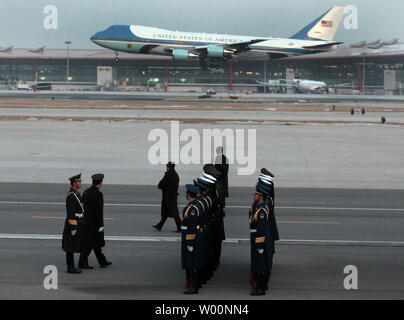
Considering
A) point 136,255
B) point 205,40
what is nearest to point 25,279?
point 136,255

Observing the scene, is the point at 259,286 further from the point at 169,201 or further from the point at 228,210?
the point at 228,210

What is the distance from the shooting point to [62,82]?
7151 inches

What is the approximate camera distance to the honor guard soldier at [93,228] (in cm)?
1330

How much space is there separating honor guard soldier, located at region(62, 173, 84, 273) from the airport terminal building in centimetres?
15938

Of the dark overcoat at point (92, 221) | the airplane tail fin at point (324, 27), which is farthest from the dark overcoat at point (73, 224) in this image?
the airplane tail fin at point (324, 27)

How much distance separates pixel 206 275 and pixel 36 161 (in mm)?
20510

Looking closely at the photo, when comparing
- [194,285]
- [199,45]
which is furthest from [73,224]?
[199,45]

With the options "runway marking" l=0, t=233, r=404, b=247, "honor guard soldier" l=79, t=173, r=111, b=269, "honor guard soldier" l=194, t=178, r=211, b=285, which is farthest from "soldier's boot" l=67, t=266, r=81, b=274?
"runway marking" l=0, t=233, r=404, b=247

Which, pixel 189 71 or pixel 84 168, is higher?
pixel 189 71

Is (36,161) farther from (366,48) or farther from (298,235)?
(366,48)

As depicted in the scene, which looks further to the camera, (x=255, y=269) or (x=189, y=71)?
(x=189, y=71)

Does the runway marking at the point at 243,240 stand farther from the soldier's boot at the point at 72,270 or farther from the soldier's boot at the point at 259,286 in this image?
the soldier's boot at the point at 259,286

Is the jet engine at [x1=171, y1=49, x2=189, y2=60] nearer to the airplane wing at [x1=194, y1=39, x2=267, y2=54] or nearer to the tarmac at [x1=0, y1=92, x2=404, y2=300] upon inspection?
the airplane wing at [x1=194, y1=39, x2=267, y2=54]

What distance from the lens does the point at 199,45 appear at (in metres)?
103
